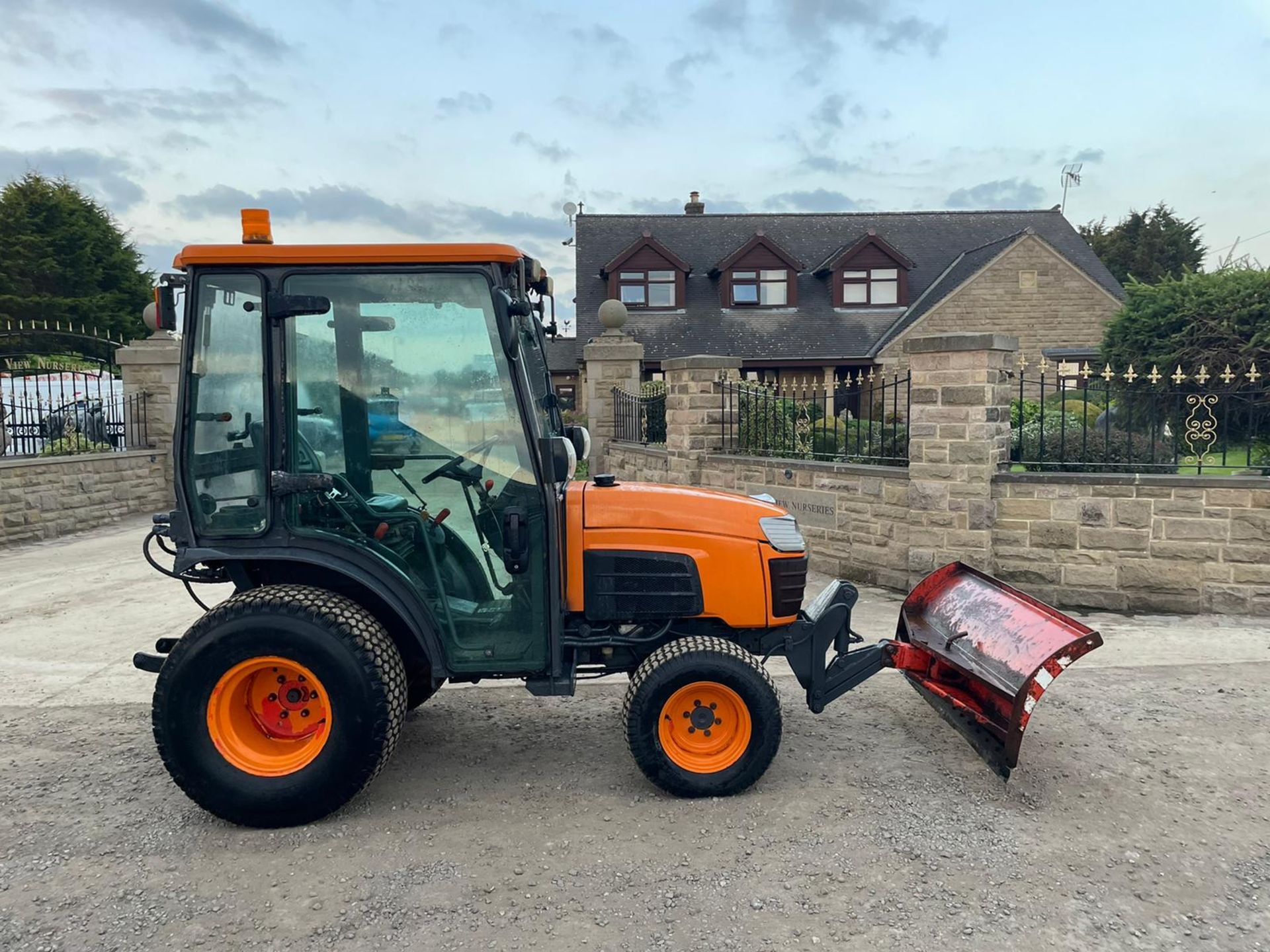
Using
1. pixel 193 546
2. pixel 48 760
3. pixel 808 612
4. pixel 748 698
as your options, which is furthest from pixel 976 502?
pixel 48 760

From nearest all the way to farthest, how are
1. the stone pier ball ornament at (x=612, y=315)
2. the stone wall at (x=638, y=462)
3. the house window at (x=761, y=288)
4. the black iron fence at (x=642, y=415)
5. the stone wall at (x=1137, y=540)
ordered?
1. the stone wall at (x=1137, y=540)
2. the stone wall at (x=638, y=462)
3. the black iron fence at (x=642, y=415)
4. the stone pier ball ornament at (x=612, y=315)
5. the house window at (x=761, y=288)

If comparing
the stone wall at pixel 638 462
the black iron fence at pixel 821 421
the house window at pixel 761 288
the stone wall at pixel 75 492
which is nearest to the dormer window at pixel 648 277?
the house window at pixel 761 288

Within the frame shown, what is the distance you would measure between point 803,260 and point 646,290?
17.3 feet

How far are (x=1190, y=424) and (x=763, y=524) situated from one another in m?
4.86

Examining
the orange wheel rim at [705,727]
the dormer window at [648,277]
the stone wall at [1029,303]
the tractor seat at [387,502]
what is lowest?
the orange wheel rim at [705,727]

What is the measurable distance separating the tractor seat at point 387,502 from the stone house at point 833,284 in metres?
18.8

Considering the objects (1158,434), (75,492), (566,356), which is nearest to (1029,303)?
(566,356)

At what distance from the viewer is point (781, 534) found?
3.95 meters

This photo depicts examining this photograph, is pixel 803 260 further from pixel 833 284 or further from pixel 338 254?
pixel 338 254

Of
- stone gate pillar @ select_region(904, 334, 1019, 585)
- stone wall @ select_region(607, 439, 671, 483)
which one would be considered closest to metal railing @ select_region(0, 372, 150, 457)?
stone wall @ select_region(607, 439, 671, 483)

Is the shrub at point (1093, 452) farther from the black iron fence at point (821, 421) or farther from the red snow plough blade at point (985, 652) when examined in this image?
the red snow plough blade at point (985, 652)

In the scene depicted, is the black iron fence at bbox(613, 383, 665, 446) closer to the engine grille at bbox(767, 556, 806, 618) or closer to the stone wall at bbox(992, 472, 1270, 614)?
the stone wall at bbox(992, 472, 1270, 614)

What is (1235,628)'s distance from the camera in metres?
6.36

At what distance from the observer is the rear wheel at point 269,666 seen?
3420 millimetres
